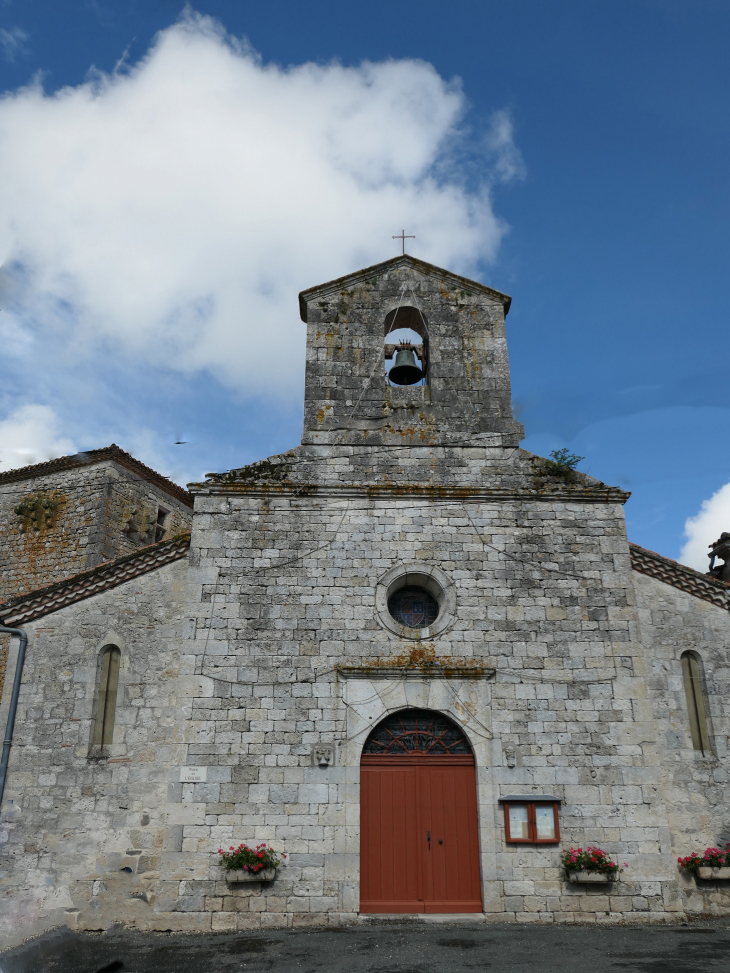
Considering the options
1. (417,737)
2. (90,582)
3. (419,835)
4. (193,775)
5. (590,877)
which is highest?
(90,582)

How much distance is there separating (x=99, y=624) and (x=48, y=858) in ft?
9.29

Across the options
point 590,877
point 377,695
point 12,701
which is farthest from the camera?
point 12,701

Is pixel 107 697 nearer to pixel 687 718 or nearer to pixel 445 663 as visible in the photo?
pixel 445 663

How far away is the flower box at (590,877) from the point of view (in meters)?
8.66

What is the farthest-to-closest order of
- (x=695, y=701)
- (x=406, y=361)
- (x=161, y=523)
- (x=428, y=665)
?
(x=161, y=523) < (x=406, y=361) < (x=695, y=701) < (x=428, y=665)

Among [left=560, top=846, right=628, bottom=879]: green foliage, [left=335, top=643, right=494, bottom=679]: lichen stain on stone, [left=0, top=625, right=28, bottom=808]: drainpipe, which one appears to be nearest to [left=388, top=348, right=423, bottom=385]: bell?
[left=335, top=643, right=494, bottom=679]: lichen stain on stone

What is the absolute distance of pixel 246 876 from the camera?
8.57 meters

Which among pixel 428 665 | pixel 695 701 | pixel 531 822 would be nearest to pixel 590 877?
pixel 531 822

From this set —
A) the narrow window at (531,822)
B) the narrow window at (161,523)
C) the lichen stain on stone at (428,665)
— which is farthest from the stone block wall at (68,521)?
the narrow window at (531,822)

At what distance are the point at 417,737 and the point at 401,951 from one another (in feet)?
8.10

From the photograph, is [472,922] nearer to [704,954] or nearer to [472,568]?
[704,954]

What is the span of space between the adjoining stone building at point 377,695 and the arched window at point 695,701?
4cm

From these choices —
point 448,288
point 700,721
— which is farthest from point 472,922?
point 448,288

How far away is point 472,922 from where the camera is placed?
28.2 feet
